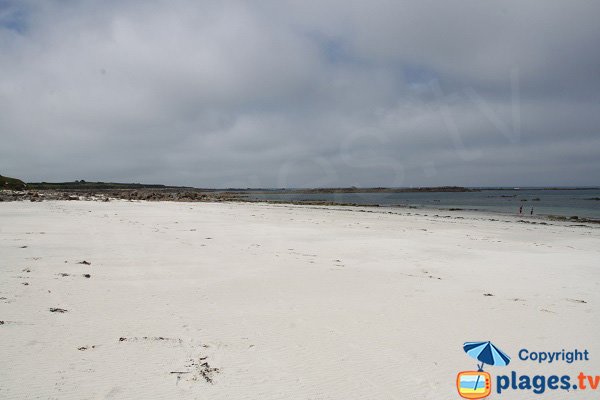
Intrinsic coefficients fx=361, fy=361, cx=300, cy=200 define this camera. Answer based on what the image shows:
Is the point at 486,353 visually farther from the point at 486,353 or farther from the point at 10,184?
the point at 10,184

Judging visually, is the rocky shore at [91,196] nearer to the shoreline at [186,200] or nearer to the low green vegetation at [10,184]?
the shoreline at [186,200]

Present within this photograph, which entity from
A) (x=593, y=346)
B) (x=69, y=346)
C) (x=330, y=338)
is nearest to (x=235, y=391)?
(x=330, y=338)

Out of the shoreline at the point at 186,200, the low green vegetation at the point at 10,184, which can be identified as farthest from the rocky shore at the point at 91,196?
the low green vegetation at the point at 10,184

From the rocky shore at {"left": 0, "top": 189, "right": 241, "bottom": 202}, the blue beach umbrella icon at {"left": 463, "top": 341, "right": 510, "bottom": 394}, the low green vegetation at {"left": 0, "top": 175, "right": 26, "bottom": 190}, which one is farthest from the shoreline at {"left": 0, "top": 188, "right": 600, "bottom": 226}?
the blue beach umbrella icon at {"left": 463, "top": 341, "right": 510, "bottom": 394}

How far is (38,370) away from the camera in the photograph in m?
3.73

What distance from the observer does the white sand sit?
3748 millimetres

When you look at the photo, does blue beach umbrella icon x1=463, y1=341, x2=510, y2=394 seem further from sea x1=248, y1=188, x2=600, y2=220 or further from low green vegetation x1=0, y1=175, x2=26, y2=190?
low green vegetation x1=0, y1=175, x2=26, y2=190

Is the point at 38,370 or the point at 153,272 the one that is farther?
the point at 153,272

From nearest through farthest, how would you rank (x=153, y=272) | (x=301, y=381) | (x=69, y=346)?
(x=301, y=381), (x=69, y=346), (x=153, y=272)

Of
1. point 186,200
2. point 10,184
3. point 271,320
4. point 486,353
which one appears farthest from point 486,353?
point 10,184

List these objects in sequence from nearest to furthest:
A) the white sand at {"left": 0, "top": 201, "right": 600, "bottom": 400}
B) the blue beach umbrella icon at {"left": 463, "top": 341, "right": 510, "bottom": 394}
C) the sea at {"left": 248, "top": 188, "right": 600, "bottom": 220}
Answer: the white sand at {"left": 0, "top": 201, "right": 600, "bottom": 400}
the blue beach umbrella icon at {"left": 463, "top": 341, "right": 510, "bottom": 394}
the sea at {"left": 248, "top": 188, "right": 600, "bottom": 220}

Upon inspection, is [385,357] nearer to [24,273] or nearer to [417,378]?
[417,378]

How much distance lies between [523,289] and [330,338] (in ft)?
16.2

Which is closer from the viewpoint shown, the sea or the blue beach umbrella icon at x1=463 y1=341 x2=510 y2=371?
the blue beach umbrella icon at x1=463 y1=341 x2=510 y2=371
